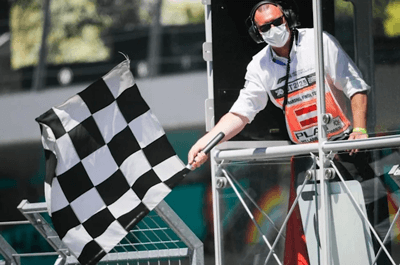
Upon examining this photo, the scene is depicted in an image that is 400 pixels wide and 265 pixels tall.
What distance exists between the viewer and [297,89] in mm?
2441

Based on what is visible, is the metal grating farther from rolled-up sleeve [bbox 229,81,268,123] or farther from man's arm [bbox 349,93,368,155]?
man's arm [bbox 349,93,368,155]

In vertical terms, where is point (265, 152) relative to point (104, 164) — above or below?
above

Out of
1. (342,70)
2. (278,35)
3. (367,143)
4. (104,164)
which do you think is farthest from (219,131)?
(104,164)

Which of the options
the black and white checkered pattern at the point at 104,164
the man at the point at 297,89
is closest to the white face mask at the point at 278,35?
the man at the point at 297,89

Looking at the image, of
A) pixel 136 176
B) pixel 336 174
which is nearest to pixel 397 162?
pixel 336 174

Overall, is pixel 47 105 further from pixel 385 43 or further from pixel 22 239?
pixel 385 43

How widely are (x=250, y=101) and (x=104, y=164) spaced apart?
85 cm

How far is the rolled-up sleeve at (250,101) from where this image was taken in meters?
2.57

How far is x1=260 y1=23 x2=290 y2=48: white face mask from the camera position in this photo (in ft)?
7.97

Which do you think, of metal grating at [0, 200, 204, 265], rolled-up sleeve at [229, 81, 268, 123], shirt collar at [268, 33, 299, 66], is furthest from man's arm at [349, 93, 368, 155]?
metal grating at [0, 200, 204, 265]

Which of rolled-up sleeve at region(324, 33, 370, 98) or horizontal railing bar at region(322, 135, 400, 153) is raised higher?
rolled-up sleeve at region(324, 33, 370, 98)

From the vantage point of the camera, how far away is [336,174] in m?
2.21

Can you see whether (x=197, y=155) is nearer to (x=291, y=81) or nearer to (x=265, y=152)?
(x=265, y=152)

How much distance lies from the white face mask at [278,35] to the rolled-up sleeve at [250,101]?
21 centimetres
